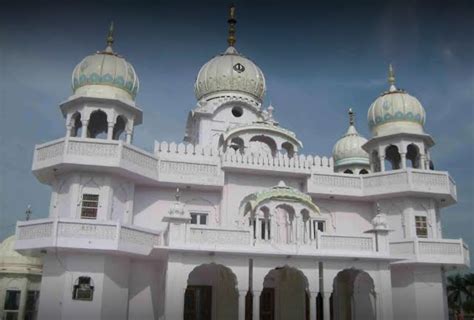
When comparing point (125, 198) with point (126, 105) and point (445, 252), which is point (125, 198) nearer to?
point (126, 105)

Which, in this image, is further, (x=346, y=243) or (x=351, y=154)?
(x=351, y=154)

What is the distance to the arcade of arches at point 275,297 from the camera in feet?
60.4

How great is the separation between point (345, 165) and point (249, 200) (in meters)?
11.0

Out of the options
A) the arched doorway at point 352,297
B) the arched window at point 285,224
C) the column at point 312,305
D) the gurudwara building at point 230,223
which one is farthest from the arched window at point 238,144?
the column at point 312,305

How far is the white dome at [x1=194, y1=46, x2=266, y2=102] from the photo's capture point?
994 inches

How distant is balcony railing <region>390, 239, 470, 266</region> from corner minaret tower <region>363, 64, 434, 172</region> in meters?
3.19

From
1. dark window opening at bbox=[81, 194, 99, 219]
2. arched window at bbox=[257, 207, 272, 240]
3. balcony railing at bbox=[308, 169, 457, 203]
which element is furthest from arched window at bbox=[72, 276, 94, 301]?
balcony railing at bbox=[308, 169, 457, 203]

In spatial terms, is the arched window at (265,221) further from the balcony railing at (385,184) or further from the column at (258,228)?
the balcony railing at (385,184)

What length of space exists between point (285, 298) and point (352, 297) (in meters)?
2.69

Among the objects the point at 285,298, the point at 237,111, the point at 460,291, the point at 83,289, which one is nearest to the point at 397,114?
the point at 237,111

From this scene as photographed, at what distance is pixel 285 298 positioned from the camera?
19125mm

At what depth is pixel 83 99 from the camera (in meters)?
18.4

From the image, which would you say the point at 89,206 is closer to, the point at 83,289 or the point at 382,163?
the point at 83,289

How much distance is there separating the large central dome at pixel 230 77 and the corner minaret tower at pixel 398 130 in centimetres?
612
